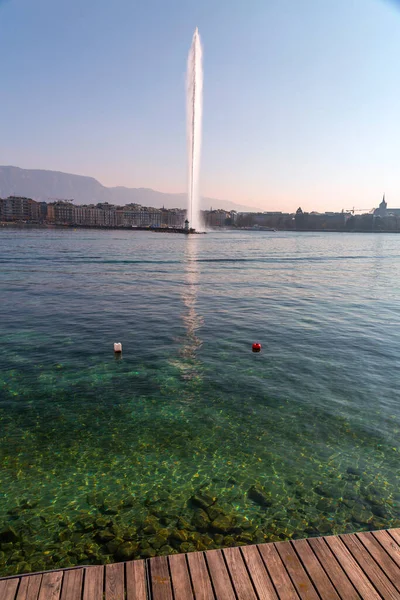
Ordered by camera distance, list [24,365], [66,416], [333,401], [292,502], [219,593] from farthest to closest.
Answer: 1. [24,365]
2. [333,401]
3. [66,416]
4. [292,502]
5. [219,593]

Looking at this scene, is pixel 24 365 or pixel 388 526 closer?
pixel 388 526

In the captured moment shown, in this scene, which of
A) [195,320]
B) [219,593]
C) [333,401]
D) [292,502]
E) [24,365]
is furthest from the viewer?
[195,320]

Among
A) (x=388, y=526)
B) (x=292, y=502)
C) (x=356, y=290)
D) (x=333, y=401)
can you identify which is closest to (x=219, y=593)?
(x=292, y=502)

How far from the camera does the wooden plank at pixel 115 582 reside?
18.9 feet

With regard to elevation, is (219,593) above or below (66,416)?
above

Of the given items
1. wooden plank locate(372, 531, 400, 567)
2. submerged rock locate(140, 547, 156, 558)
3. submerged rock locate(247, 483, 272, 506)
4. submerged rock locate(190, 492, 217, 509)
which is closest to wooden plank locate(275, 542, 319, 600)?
wooden plank locate(372, 531, 400, 567)

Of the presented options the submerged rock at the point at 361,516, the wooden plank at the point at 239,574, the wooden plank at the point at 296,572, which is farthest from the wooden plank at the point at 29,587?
the submerged rock at the point at 361,516

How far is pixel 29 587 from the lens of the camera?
5.83 metres

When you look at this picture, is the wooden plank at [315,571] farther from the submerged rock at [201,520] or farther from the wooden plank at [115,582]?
the wooden plank at [115,582]

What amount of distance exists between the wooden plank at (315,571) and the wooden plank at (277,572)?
0.39 meters

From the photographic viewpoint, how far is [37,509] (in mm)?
9195

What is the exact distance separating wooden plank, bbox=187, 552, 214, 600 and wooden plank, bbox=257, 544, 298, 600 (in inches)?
39.9

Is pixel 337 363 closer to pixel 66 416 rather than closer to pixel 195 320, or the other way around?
pixel 195 320

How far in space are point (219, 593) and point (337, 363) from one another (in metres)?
14.6
